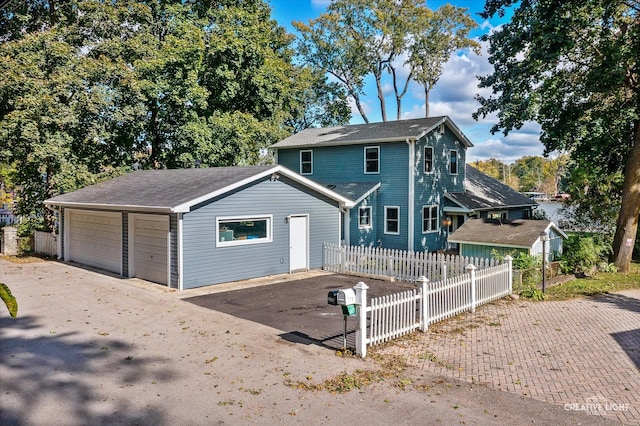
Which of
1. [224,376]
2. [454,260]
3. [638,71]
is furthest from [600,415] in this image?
[638,71]

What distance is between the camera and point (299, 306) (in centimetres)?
1174

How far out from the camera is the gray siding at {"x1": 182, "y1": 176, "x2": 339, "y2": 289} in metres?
13.8

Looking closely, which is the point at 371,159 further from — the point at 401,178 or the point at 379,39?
the point at 379,39

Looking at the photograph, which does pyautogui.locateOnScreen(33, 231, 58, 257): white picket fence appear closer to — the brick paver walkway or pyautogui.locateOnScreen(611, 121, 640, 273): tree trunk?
the brick paver walkway

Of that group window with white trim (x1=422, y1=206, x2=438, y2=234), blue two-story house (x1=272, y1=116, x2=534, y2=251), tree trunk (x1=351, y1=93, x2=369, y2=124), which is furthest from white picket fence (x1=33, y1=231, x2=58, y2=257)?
tree trunk (x1=351, y1=93, x2=369, y2=124)

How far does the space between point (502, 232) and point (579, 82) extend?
757 centimetres

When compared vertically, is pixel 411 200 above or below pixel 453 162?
below

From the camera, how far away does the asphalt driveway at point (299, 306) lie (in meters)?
9.46

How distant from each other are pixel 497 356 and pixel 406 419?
3.21 metres

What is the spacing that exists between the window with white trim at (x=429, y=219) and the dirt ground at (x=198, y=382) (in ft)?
47.5

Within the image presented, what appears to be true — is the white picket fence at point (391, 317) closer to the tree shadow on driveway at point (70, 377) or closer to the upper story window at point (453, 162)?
the tree shadow on driveway at point (70, 377)

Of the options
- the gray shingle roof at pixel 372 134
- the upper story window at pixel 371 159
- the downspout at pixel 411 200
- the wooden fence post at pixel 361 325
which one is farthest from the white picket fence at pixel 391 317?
the upper story window at pixel 371 159

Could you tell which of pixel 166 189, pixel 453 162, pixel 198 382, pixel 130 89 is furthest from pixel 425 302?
pixel 130 89

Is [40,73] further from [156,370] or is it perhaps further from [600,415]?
[600,415]
